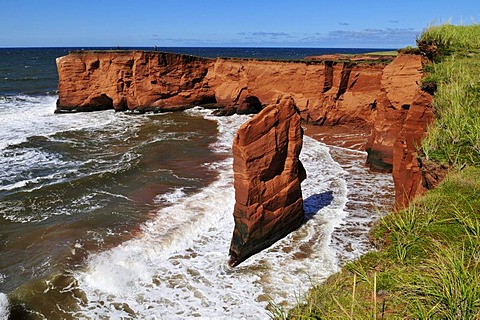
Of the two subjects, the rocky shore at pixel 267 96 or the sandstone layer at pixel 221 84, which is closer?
the rocky shore at pixel 267 96

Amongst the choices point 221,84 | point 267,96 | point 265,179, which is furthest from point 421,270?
point 221,84

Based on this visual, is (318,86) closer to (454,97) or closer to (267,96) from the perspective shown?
(267,96)

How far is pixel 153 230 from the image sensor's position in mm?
10711

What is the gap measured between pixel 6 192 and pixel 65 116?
50.5 ft

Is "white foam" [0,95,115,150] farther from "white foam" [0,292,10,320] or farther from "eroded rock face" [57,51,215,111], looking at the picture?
"white foam" [0,292,10,320]

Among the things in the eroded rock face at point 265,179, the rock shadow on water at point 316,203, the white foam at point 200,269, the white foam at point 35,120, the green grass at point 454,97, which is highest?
the green grass at point 454,97

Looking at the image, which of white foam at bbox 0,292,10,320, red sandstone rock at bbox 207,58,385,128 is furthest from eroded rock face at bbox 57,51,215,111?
white foam at bbox 0,292,10,320

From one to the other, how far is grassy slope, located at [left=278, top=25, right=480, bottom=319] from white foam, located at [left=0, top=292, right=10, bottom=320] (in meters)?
5.41

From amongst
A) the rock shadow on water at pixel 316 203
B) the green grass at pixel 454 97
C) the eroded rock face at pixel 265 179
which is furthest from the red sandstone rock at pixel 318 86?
the eroded rock face at pixel 265 179

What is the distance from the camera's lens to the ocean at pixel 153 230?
25.9ft

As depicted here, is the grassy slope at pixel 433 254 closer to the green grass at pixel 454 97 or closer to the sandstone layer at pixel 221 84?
the green grass at pixel 454 97

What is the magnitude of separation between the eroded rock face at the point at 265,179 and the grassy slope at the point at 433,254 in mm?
3424

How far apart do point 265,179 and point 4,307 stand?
5.83 m

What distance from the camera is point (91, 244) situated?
1014cm
